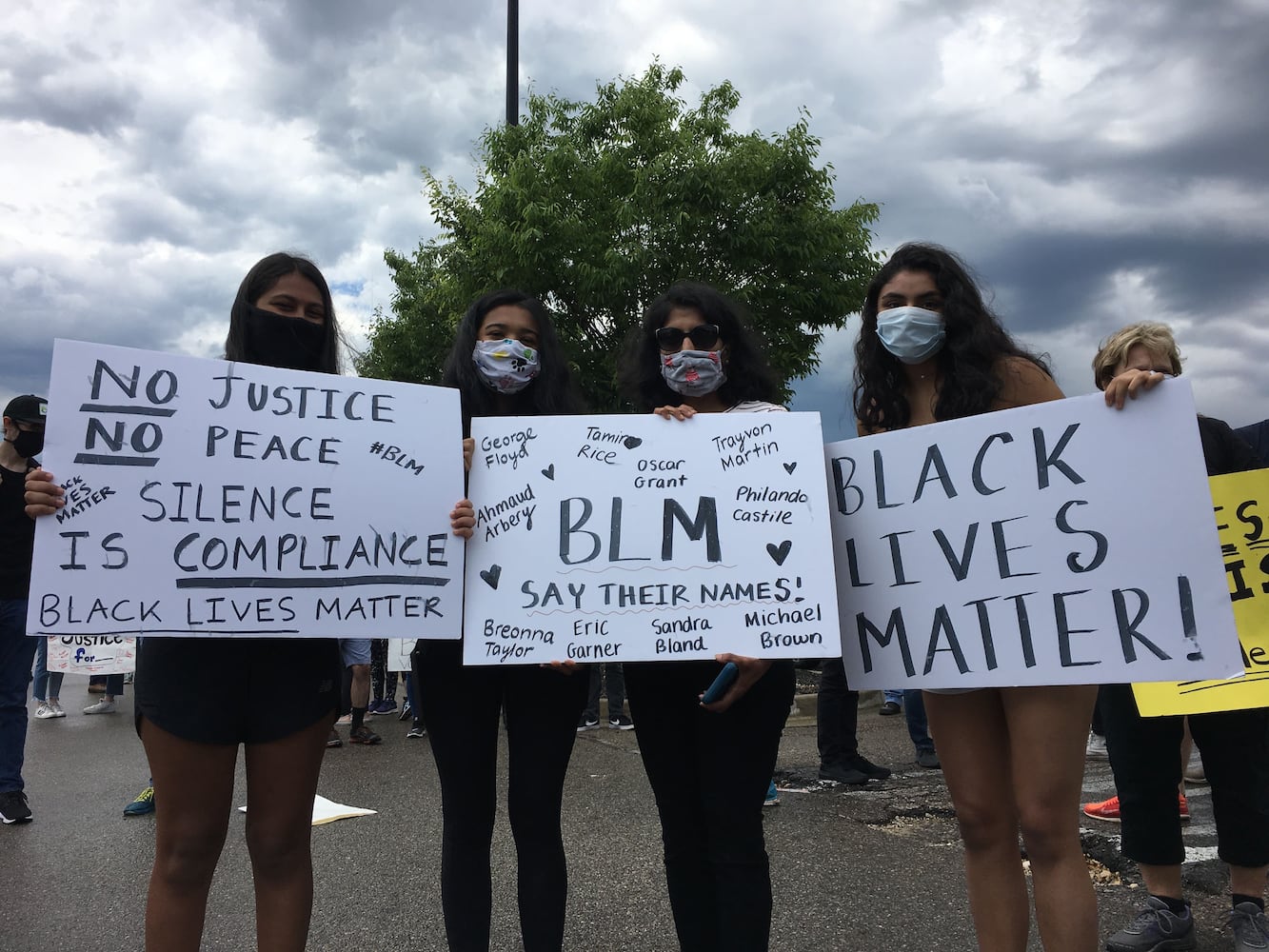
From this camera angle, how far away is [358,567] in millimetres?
2244

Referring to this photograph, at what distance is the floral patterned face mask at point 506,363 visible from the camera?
98.4 inches

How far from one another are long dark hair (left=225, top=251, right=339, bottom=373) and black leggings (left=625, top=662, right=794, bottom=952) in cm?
133

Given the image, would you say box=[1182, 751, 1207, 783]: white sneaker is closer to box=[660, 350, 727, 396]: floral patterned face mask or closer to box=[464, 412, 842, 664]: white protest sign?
box=[464, 412, 842, 664]: white protest sign

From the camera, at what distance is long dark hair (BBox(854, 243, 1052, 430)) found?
2.22 meters

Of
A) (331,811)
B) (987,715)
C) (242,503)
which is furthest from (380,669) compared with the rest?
(987,715)

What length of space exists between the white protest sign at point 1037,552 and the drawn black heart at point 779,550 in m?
0.18

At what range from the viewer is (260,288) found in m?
2.35

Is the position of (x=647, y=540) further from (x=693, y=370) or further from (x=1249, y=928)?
(x=1249, y=928)

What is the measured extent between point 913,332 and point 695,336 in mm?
585

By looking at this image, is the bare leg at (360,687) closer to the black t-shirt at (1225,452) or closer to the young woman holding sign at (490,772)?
the young woman holding sign at (490,772)

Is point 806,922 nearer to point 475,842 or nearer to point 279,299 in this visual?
point 475,842

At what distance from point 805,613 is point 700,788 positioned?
1.70ft

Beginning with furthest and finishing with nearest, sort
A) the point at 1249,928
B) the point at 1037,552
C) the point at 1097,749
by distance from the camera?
the point at 1097,749
the point at 1249,928
the point at 1037,552

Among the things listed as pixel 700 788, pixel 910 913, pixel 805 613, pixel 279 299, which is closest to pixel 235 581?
pixel 279 299
